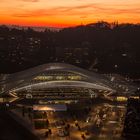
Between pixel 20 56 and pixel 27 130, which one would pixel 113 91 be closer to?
pixel 27 130

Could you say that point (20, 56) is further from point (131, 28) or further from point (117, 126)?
point (131, 28)

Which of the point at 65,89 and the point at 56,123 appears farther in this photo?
the point at 65,89

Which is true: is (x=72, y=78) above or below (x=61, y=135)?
above

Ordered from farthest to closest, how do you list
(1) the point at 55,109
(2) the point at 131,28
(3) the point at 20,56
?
(2) the point at 131,28 → (3) the point at 20,56 → (1) the point at 55,109

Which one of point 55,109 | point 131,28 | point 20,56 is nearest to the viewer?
point 55,109

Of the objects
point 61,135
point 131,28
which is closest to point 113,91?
point 61,135

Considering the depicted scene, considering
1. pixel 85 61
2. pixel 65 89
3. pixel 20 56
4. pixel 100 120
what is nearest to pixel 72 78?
pixel 65 89

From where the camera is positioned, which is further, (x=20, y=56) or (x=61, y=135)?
(x=20, y=56)

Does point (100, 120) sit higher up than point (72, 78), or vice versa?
point (72, 78)

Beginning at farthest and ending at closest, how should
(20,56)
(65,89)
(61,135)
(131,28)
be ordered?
(131,28)
(20,56)
(65,89)
(61,135)
